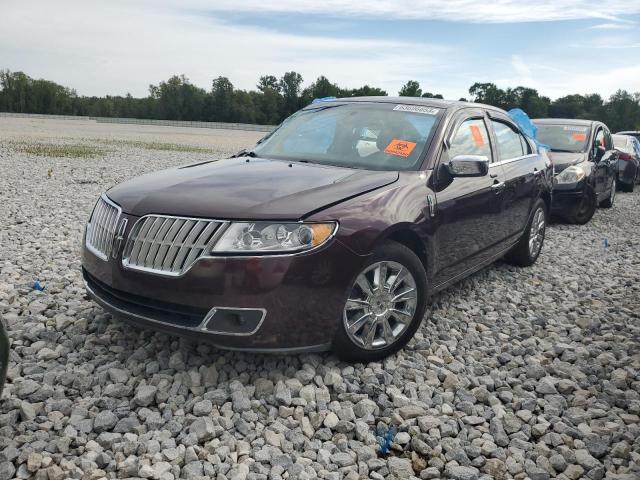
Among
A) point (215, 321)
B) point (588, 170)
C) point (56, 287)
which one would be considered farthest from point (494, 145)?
point (588, 170)

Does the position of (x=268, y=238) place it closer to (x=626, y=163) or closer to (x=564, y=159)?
(x=564, y=159)

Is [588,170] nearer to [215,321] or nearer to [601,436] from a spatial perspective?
[601,436]

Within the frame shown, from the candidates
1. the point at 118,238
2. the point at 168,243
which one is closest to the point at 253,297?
the point at 168,243

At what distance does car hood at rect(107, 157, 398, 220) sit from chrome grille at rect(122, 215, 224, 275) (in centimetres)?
6

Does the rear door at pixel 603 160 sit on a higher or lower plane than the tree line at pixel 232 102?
lower

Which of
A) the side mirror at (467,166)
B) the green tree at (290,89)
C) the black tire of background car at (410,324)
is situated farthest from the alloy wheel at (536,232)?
the green tree at (290,89)

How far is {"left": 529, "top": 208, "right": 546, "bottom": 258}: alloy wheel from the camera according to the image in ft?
20.5

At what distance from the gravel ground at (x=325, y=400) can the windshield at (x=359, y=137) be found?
135 centimetres

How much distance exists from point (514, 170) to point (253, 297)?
3.37 m

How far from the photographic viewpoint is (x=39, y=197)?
9.62m

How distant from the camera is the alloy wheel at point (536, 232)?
6.26 metres

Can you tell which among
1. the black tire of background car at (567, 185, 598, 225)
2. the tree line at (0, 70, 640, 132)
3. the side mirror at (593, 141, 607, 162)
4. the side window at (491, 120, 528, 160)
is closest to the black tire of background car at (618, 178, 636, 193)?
the side mirror at (593, 141, 607, 162)

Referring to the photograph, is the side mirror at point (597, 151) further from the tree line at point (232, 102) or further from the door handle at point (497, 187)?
the tree line at point (232, 102)

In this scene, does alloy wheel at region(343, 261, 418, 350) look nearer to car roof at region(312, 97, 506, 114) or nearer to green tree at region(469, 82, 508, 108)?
car roof at region(312, 97, 506, 114)
